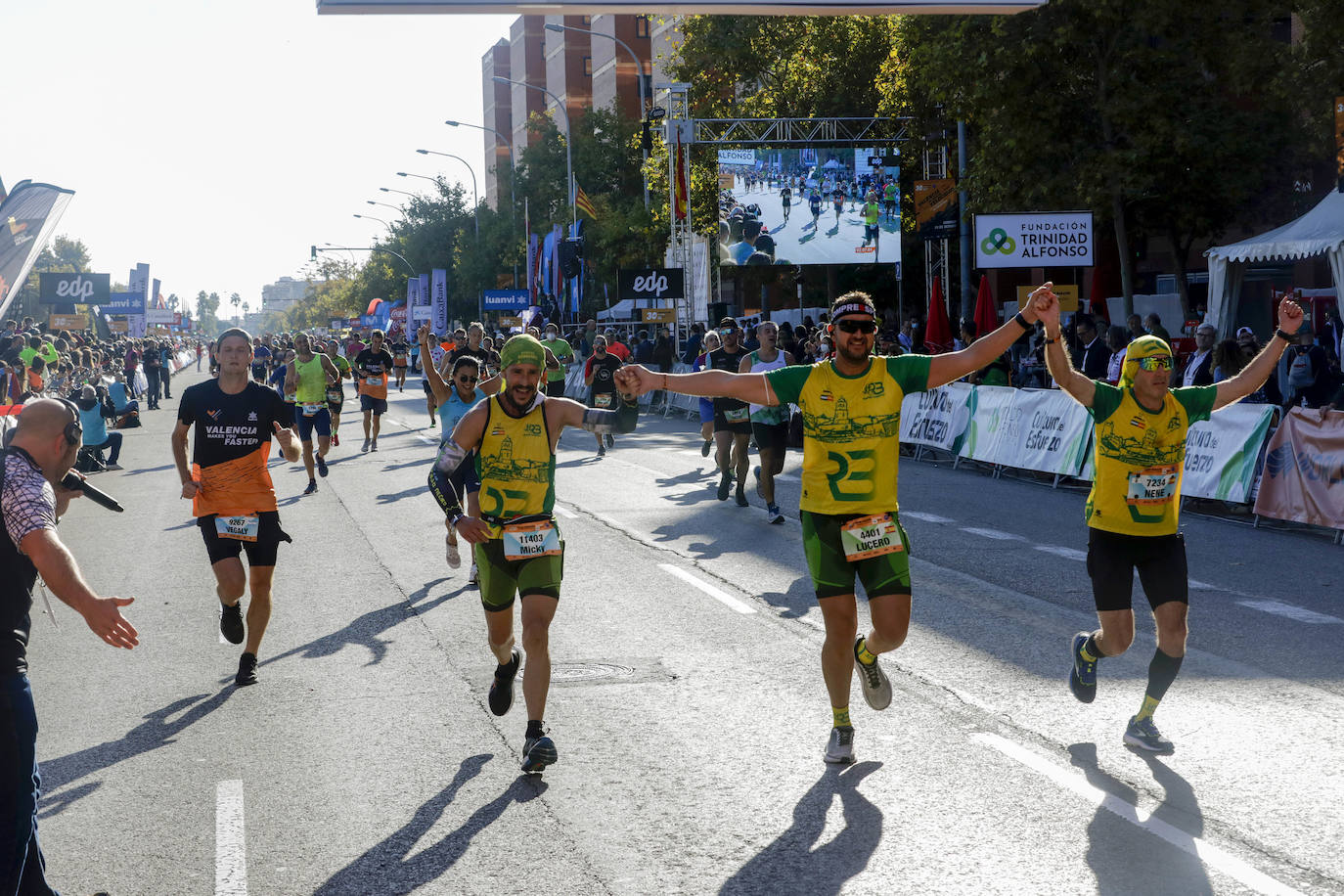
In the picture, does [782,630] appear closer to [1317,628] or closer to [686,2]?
[1317,628]

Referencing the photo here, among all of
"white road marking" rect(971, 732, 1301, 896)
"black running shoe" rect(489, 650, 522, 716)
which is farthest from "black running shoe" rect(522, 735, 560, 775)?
"white road marking" rect(971, 732, 1301, 896)

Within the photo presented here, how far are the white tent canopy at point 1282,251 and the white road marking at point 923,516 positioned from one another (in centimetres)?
748

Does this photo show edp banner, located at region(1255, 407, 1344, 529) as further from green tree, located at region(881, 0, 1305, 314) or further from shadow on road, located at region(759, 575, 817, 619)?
green tree, located at region(881, 0, 1305, 314)

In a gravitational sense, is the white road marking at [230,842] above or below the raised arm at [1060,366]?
below

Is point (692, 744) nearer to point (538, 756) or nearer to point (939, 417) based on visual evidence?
point (538, 756)

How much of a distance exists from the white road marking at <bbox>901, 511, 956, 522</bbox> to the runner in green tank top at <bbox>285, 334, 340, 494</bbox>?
8066 mm

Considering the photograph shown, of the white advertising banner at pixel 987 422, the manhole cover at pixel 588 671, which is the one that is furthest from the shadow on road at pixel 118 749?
the white advertising banner at pixel 987 422

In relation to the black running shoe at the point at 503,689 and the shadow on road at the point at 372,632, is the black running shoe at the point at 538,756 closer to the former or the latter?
the black running shoe at the point at 503,689

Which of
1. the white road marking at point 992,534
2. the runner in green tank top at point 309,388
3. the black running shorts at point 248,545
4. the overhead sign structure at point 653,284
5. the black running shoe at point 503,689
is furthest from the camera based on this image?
the overhead sign structure at point 653,284

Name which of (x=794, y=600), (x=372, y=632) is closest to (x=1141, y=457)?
(x=794, y=600)

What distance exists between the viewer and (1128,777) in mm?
5848

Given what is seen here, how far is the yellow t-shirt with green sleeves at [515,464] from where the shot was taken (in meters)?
6.30

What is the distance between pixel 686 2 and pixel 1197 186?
21.9 metres

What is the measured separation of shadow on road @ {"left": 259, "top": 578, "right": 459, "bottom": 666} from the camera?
8.65 meters
